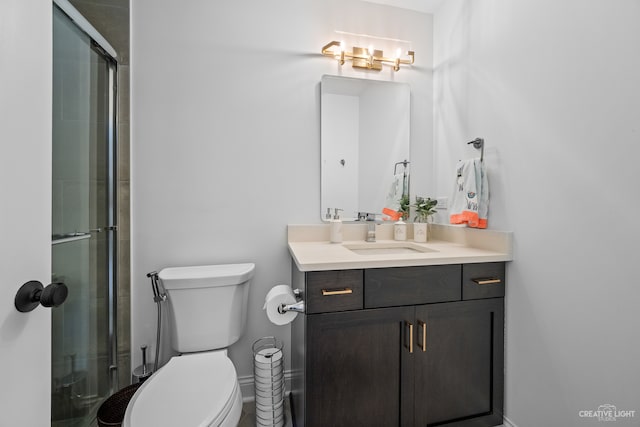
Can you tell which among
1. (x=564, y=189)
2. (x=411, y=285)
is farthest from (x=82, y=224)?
(x=564, y=189)

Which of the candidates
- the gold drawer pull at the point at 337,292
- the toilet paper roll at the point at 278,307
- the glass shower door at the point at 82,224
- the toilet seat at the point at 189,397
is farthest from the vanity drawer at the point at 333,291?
the glass shower door at the point at 82,224

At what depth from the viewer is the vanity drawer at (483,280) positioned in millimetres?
1411

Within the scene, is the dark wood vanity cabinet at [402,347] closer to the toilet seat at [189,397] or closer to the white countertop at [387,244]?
the white countertop at [387,244]

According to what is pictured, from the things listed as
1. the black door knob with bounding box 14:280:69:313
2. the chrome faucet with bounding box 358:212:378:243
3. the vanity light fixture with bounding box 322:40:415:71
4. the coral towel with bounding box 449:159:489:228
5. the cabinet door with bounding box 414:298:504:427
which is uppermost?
the vanity light fixture with bounding box 322:40:415:71

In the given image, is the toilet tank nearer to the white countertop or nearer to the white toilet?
the white toilet

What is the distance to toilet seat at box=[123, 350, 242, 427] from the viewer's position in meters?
0.94

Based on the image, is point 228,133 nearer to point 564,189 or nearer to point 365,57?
point 365,57

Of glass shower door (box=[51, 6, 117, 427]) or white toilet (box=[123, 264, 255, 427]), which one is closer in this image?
white toilet (box=[123, 264, 255, 427])

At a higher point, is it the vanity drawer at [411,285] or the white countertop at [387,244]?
the white countertop at [387,244]

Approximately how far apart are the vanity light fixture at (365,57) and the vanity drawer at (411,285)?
1.32m

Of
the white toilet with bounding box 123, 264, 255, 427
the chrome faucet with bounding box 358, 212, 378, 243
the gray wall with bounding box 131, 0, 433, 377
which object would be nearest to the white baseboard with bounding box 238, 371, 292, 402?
the gray wall with bounding box 131, 0, 433, 377

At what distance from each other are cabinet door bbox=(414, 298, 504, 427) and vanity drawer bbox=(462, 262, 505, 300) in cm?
4

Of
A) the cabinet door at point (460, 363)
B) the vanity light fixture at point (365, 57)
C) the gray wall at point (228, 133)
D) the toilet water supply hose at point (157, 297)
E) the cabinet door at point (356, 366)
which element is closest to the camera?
the cabinet door at point (356, 366)

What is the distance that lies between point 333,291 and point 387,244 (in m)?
0.72
